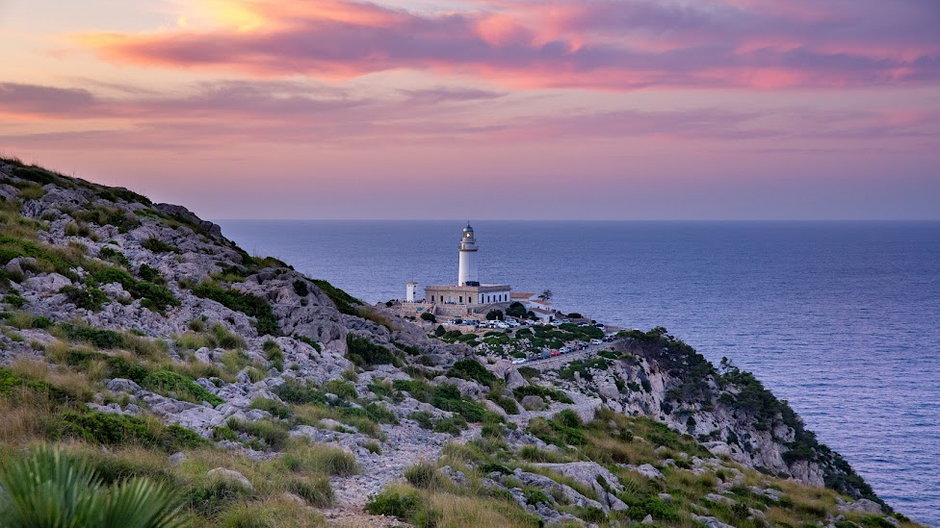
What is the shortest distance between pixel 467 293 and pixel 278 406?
85449 millimetres

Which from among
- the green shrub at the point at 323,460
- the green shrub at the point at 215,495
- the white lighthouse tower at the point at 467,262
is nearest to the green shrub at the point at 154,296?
the green shrub at the point at 323,460

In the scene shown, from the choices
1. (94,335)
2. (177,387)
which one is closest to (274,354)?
(94,335)

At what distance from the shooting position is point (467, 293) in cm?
10031

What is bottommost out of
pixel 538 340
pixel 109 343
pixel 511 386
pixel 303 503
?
pixel 538 340

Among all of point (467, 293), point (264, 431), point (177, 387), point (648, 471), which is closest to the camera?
point (264, 431)

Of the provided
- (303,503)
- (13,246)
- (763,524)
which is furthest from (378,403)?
(13,246)

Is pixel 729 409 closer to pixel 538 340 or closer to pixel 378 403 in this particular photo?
pixel 538 340

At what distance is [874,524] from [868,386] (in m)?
68.8

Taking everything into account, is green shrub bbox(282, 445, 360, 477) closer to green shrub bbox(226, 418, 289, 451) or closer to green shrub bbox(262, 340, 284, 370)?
green shrub bbox(226, 418, 289, 451)

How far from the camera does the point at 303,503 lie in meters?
10.2

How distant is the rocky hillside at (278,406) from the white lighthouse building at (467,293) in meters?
66.0

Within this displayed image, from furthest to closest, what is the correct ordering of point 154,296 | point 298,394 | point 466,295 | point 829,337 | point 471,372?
point 829,337
point 466,295
point 471,372
point 154,296
point 298,394

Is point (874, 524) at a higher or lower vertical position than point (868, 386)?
higher

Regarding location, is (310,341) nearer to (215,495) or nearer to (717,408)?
(215,495)
